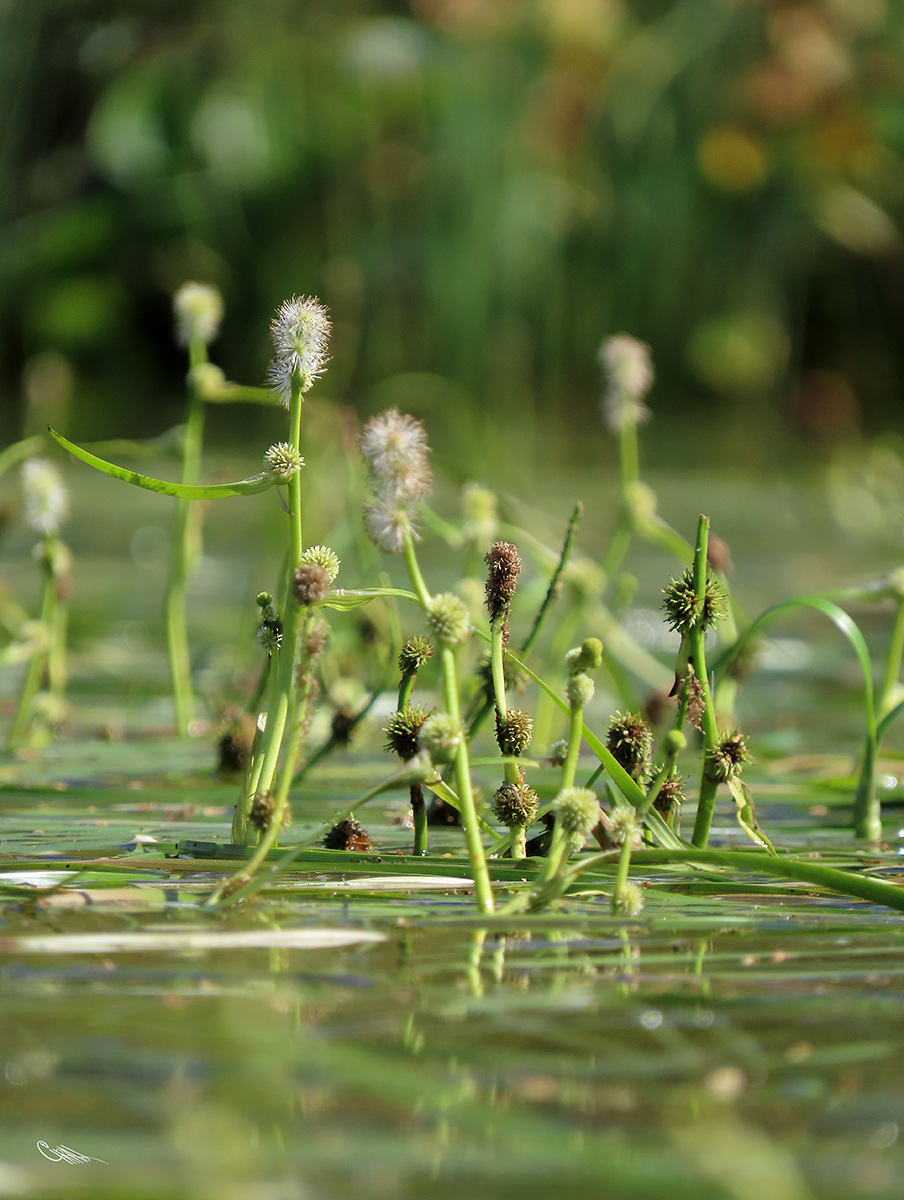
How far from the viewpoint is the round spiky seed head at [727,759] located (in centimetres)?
137

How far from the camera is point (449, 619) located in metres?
1.18

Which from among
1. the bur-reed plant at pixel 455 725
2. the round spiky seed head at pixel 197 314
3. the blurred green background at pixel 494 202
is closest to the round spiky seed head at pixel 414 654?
the bur-reed plant at pixel 455 725

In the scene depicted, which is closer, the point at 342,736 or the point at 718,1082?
the point at 718,1082

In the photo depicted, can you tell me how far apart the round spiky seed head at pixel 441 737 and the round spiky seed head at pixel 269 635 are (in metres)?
0.22

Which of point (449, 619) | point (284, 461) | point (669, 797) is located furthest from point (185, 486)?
point (669, 797)

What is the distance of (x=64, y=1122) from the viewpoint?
0.83m

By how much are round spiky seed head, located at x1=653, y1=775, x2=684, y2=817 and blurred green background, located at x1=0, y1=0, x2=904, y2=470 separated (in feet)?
23.5

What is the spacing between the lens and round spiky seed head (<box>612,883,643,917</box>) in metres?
1.22

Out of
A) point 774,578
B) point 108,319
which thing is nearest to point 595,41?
point 108,319

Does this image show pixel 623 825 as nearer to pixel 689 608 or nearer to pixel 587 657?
pixel 587 657

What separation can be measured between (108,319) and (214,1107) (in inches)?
428

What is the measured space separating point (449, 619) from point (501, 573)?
0.13m

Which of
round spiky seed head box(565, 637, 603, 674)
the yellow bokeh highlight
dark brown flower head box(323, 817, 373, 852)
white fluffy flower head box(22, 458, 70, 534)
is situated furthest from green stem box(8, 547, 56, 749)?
the yellow bokeh highlight

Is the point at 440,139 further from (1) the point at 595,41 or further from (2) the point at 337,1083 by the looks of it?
(2) the point at 337,1083
